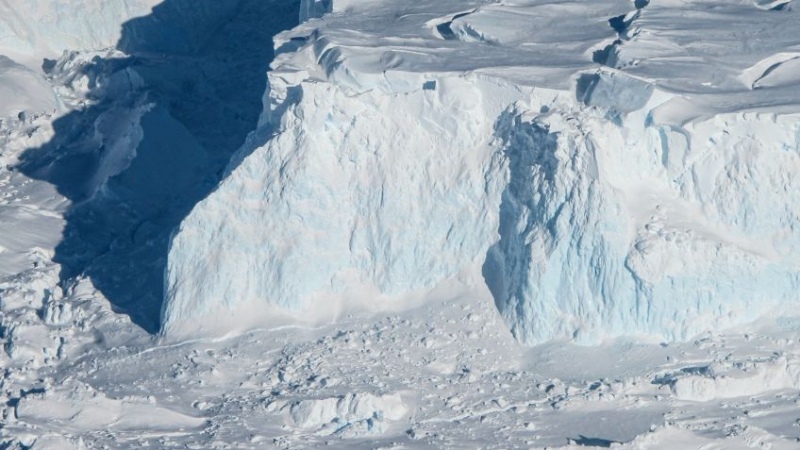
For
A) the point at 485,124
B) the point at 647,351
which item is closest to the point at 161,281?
the point at 485,124

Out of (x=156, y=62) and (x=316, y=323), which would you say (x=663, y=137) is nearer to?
(x=316, y=323)

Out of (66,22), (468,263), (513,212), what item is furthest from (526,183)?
(66,22)

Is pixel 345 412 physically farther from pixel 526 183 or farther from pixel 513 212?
pixel 526 183

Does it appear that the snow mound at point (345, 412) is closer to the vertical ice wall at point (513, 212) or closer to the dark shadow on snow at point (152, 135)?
the vertical ice wall at point (513, 212)

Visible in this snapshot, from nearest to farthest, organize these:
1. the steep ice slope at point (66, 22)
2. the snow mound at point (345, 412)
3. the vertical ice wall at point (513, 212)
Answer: the snow mound at point (345, 412), the vertical ice wall at point (513, 212), the steep ice slope at point (66, 22)

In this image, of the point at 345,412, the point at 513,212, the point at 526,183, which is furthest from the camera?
the point at 513,212

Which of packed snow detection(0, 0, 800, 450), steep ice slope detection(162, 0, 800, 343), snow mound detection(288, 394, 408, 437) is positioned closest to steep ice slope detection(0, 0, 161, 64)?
packed snow detection(0, 0, 800, 450)

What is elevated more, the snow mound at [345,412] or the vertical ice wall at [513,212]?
the vertical ice wall at [513,212]

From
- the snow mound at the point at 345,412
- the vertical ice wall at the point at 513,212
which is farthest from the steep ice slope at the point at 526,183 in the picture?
the snow mound at the point at 345,412
